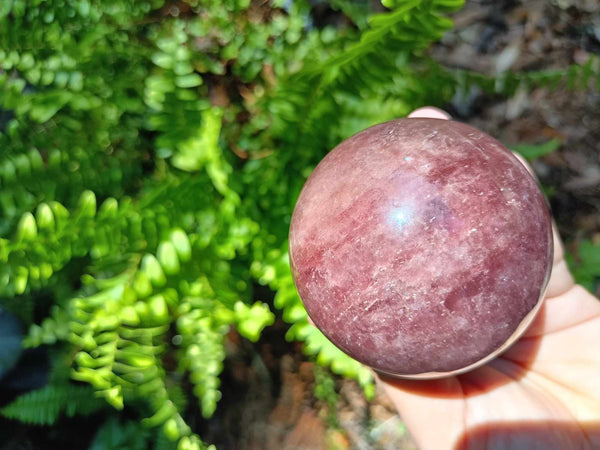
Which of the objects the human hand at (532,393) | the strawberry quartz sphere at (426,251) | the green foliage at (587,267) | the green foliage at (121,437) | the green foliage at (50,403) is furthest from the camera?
the green foliage at (587,267)

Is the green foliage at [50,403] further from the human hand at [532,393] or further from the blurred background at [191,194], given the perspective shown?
the human hand at [532,393]

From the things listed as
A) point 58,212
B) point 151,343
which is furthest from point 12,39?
point 151,343

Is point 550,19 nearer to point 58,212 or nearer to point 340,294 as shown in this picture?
point 340,294

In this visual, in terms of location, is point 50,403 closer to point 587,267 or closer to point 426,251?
point 426,251

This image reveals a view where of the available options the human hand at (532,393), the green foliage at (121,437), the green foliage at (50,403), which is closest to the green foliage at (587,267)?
the human hand at (532,393)

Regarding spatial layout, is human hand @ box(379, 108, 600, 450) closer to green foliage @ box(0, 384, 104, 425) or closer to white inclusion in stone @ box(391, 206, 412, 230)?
white inclusion in stone @ box(391, 206, 412, 230)

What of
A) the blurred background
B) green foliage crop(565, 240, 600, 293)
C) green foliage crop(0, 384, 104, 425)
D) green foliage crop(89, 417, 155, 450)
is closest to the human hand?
the blurred background
